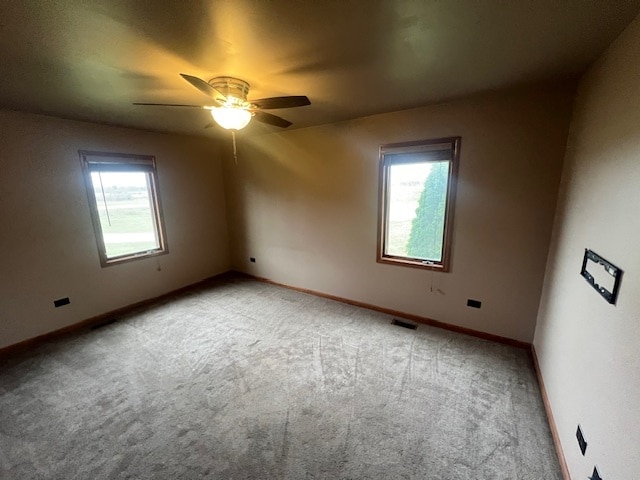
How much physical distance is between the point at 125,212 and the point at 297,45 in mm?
3241

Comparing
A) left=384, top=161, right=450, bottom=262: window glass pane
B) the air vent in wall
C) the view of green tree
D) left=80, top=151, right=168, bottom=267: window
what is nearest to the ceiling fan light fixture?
left=384, top=161, right=450, bottom=262: window glass pane

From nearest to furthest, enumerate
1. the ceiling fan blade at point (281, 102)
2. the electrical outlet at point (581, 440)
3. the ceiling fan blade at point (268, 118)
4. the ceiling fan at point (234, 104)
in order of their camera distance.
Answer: the electrical outlet at point (581, 440), the ceiling fan blade at point (281, 102), the ceiling fan at point (234, 104), the ceiling fan blade at point (268, 118)

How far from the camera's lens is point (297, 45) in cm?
145

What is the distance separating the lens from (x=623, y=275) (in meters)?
1.12

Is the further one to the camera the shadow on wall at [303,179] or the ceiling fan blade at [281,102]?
the shadow on wall at [303,179]

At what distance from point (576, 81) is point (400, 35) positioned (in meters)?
1.69

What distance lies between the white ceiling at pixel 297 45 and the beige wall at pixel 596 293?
0.32 m

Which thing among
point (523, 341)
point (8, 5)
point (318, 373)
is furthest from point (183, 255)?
point (523, 341)

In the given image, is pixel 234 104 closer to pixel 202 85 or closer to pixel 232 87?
pixel 232 87

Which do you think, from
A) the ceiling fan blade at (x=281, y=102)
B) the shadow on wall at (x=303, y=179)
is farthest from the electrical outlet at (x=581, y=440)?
the ceiling fan blade at (x=281, y=102)

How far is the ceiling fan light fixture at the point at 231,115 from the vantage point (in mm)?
1864

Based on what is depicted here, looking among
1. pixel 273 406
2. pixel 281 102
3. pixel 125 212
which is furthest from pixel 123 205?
pixel 273 406

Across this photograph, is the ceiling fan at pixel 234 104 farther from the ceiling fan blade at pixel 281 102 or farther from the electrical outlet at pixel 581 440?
the electrical outlet at pixel 581 440

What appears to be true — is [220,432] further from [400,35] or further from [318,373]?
[400,35]
